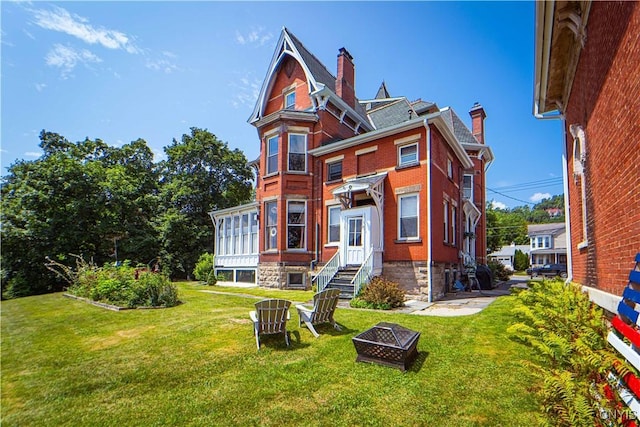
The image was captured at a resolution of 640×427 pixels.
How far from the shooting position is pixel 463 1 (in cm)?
747

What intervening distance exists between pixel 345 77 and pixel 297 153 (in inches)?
216

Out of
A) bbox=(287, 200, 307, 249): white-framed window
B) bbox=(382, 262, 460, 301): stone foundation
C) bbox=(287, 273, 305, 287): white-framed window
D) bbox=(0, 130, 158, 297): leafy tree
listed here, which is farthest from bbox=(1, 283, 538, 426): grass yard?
bbox=(0, 130, 158, 297): leafy tree

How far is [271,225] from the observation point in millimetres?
16688

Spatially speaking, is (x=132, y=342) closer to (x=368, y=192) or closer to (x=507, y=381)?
(x=507, y=381)

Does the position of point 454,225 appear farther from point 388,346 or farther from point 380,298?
point 388,346

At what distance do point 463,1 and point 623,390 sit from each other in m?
8.24

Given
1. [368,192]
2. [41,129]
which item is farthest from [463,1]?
[41,129]

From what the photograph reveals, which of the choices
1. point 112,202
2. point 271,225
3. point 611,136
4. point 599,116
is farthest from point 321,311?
point 112,202

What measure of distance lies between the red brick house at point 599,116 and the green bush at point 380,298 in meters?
4.76

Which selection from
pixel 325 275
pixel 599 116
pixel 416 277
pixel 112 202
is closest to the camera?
pixel 599 116

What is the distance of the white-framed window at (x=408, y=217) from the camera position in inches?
511

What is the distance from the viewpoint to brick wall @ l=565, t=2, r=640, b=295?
11.8 ft

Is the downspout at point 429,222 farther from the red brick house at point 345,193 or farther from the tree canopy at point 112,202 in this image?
the tree canopy at point 112,202

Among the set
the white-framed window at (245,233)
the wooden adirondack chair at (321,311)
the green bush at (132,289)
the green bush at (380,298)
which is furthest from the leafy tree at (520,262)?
the green bush at (132,289)
